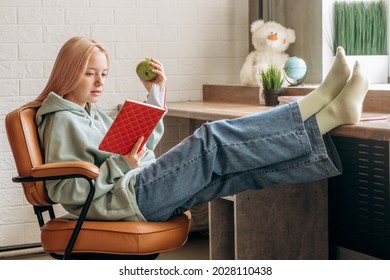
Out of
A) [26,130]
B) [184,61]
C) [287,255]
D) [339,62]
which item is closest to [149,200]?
[26,130]

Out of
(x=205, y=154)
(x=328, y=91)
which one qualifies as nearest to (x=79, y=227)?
(x=205, y=154)

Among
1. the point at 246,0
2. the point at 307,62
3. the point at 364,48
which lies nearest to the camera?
the point at 364,48

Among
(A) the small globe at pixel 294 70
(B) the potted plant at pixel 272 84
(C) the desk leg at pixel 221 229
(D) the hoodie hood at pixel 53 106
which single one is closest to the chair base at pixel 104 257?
(D) the hoodie hood at pixel 53 106

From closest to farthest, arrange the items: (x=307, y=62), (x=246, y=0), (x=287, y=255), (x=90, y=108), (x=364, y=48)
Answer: (x=90, y=108), (x=287, y=255), (x=364, y=48), (x=307, y=62), (x=246, y=0)

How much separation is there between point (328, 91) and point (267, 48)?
161cm

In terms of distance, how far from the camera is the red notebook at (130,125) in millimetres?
2273

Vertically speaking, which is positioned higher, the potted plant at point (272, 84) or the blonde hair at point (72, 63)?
the blonde hair at point (72, 63)

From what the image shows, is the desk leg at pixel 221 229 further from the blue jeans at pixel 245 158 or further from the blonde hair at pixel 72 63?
the blonde hair at pixel 72 63

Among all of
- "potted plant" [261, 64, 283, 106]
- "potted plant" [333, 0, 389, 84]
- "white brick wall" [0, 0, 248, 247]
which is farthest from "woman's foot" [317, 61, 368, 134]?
"white brick wall" [0, 0, 248, 247]

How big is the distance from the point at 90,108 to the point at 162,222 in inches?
21.4

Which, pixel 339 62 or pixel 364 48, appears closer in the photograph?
pixel 339 62

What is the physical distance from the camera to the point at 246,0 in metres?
4.27
